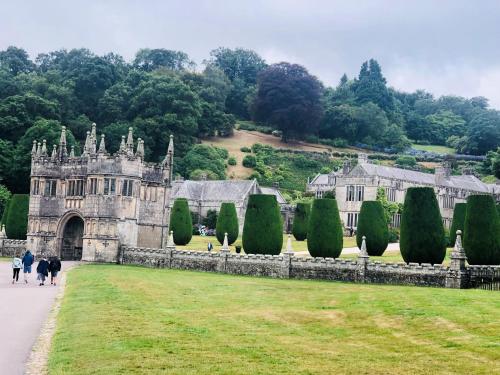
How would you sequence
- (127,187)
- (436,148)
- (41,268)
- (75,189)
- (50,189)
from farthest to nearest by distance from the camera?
(436,148), (50,189), (75,189), (127,187), (41,268)

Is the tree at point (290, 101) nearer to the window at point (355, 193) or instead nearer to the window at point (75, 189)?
the window at point (355, 193)

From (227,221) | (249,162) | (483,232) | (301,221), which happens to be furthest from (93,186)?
(249,162)

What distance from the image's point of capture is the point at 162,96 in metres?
127

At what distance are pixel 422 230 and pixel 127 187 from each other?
24.3 m

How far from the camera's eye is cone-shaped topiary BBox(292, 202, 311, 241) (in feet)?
269

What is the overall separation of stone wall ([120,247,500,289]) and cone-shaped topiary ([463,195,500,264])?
3.05 m

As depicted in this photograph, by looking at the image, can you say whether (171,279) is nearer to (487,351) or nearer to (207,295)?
(207,295)

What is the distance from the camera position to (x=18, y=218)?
72250 mm

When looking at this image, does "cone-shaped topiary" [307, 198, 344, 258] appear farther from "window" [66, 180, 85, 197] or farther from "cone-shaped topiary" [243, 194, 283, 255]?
"window" [66, 180, 85, 197]

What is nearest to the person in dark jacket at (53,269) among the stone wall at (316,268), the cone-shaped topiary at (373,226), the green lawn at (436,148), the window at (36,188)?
the stone wall at (316,268)

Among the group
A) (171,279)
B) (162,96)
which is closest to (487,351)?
(171,279)

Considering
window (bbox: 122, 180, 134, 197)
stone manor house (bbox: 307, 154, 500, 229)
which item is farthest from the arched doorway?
stone manor house (bbox: 307, 154, 500, 229)

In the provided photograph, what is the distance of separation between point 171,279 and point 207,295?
9.40m

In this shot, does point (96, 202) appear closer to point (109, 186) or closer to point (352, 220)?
point (109, 186)
